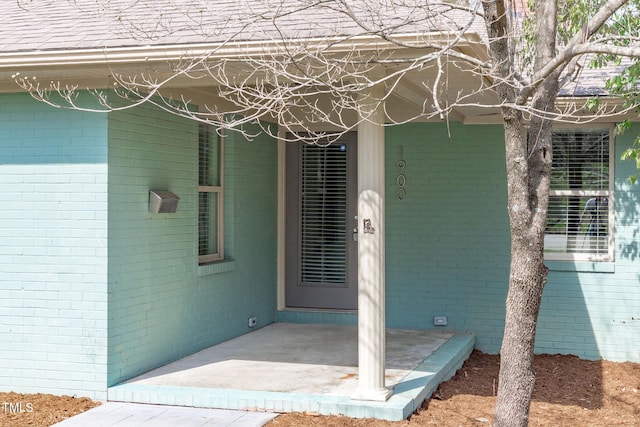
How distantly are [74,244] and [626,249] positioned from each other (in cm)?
582

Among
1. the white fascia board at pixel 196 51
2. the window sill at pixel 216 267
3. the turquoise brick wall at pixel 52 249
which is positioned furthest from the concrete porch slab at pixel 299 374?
the white fascia board at pixel 196 51

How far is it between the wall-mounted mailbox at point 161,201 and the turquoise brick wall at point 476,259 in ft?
10.8

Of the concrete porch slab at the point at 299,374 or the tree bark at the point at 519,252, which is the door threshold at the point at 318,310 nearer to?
the concrete porch slab at the point at 299,374

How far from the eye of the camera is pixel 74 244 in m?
6.85

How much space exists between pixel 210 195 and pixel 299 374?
8.16 feet

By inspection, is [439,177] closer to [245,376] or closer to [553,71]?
[245,376]

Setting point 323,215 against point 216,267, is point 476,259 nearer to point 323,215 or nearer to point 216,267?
point 323,215

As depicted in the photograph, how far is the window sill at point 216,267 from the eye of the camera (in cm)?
830

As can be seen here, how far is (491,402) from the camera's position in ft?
23.3

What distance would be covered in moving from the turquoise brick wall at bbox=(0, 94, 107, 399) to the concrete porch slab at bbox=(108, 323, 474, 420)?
1.73ft

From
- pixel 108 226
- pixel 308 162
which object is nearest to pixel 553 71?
pixel 108 226

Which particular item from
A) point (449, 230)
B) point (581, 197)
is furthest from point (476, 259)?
point (581, 197)

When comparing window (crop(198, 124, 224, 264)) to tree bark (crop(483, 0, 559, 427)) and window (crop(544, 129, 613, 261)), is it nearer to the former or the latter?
window (crop(544, 129, 613, 261))

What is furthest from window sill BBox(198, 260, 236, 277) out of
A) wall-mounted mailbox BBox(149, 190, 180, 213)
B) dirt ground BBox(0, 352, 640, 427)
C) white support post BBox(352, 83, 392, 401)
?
white support post BBox(352, 83, 392, 401)
